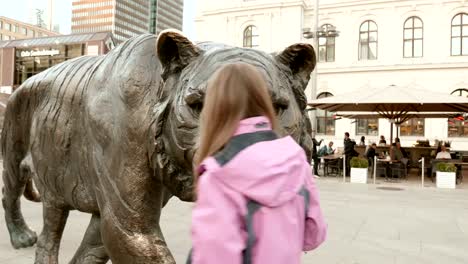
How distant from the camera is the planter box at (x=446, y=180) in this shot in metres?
11.7

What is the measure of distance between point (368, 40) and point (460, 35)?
528 cm

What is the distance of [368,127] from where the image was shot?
96.3ft

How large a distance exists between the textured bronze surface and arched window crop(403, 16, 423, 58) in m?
28.8

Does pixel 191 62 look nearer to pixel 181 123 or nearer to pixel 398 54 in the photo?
pixel 181 123

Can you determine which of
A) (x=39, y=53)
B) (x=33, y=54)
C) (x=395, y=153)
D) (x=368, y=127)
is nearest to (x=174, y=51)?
(x=395, y=153)

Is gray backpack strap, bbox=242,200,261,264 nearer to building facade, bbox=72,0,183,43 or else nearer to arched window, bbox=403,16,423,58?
arched window, bbox=403,16,423,58

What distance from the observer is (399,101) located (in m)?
12.3

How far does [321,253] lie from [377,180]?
9026 mm

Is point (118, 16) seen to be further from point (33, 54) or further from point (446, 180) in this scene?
point (446, 180)

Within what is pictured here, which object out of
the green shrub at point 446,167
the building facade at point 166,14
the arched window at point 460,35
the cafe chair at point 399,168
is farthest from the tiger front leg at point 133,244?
the building facade at point 166,14

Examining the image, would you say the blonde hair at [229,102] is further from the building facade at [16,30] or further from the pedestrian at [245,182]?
the building facade at [16,30]

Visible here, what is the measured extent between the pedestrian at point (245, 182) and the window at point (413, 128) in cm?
2884

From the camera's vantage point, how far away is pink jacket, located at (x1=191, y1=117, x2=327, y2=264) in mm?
1244

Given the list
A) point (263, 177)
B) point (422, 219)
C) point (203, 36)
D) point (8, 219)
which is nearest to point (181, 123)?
point (263, 177)
